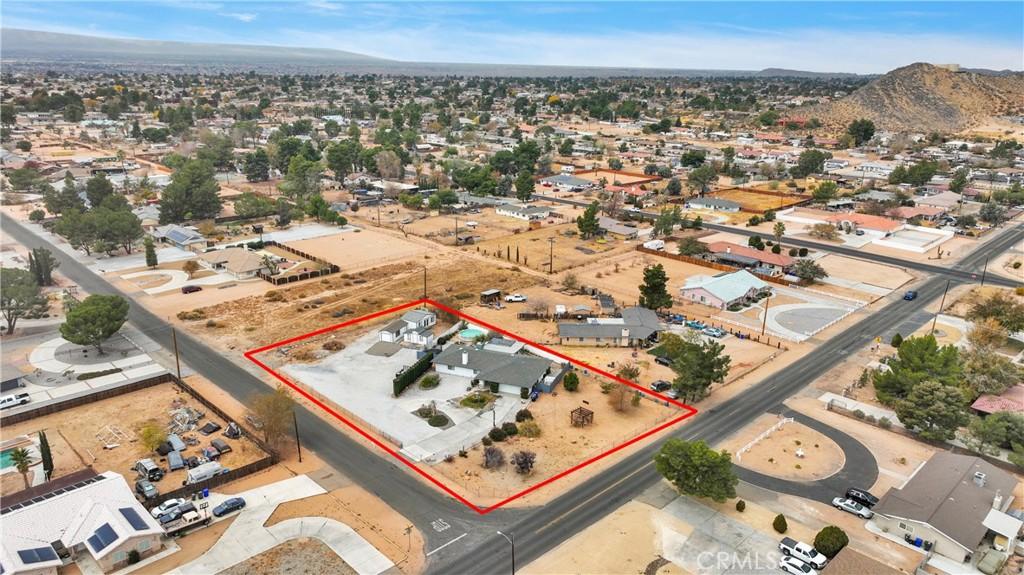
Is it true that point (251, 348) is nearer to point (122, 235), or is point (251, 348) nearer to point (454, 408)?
point (454, 408)

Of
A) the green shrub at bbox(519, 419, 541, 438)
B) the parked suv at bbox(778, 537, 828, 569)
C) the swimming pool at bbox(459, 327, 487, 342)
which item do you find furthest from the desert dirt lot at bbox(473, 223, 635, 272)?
the parked suv at bbox(778, 537, 828, 569)

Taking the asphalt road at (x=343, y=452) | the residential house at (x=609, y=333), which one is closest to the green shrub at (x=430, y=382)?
the asphalt road at (x=343, y=452)

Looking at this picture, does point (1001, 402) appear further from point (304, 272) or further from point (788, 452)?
point (304, 272)

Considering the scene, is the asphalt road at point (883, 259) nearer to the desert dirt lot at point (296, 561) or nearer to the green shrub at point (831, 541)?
the green shrub at point (831, 541)

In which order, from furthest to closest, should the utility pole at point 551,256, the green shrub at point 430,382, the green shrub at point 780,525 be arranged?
A: the utility pole at point 551,256 < the green shrub at point 430,382 < the green shrub at point 780,525

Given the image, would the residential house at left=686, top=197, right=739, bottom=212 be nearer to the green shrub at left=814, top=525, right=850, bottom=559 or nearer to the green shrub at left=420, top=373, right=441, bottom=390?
the green shrub at left=420, top=373, right=441, bottom=390
